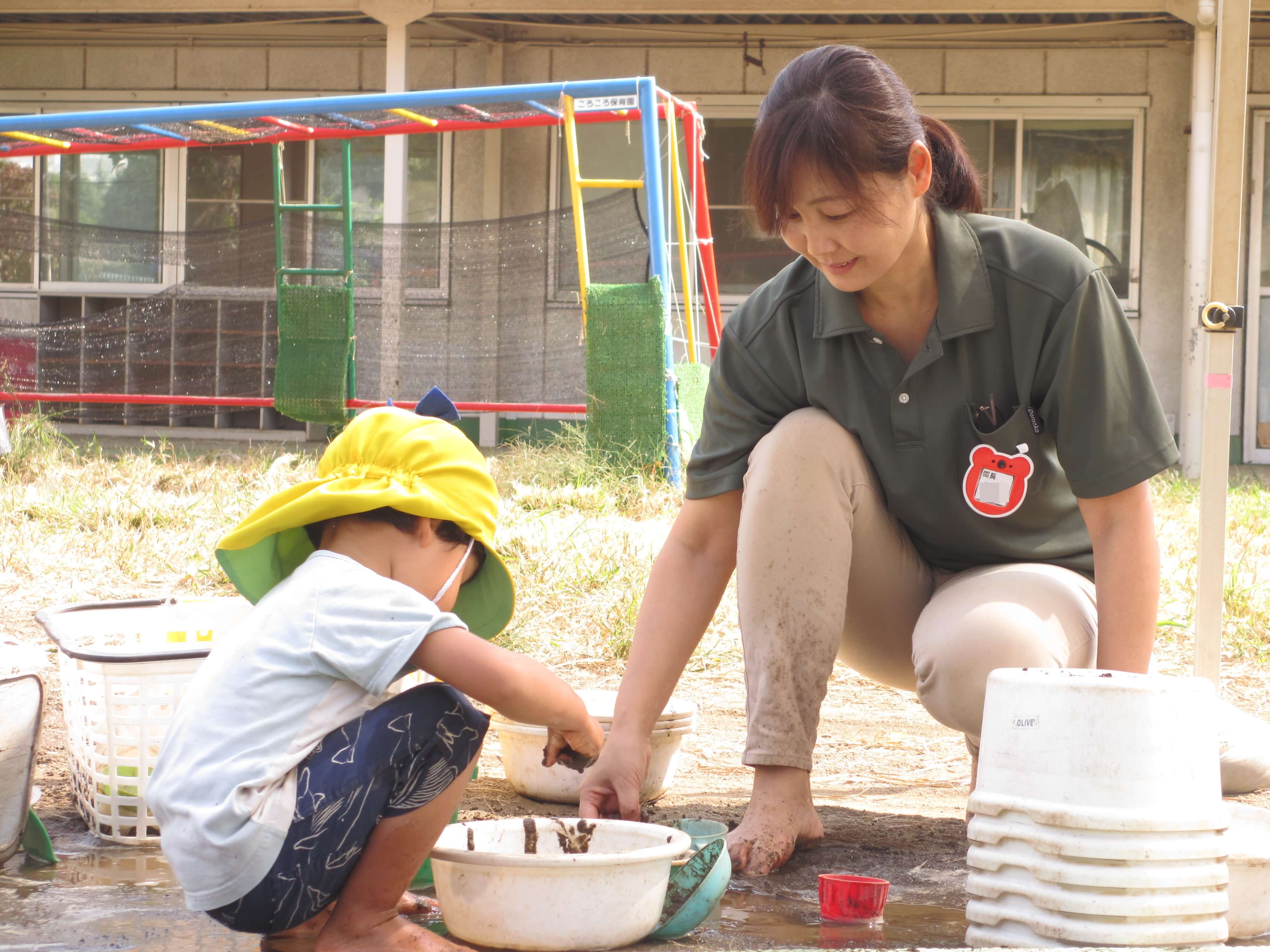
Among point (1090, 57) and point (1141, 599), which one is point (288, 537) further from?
point (1090, 57)

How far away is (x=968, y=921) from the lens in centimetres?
159

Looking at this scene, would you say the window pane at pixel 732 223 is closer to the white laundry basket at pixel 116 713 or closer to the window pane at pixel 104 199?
the window pane at pixel 104 199

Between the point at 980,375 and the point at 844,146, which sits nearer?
the point at 844,146

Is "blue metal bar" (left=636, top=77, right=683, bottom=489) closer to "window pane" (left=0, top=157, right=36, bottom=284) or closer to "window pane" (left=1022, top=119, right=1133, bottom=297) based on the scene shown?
"window pane" (left=1022, top=119, right=1133, bottom=297)

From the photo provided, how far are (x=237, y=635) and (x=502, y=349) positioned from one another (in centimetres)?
628

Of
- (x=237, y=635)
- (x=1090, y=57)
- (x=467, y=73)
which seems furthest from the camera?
(x=467, y=73)

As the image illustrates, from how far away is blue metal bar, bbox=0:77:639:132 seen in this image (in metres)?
6.03

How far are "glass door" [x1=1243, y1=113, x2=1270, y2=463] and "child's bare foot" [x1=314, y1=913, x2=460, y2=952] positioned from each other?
775 cm

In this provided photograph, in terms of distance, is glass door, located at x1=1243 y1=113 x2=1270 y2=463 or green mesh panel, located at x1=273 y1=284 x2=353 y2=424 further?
glass door, located at x1=1243 y1=113 x2=1270 y2=463

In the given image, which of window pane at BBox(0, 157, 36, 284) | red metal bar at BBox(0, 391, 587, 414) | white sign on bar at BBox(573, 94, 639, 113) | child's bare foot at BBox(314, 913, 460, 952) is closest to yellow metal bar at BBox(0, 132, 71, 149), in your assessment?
red metal bar at BBox(0, 391, 587, 414)

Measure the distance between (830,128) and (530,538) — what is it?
2.75m

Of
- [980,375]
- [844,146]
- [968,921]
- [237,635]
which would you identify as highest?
[844,146]

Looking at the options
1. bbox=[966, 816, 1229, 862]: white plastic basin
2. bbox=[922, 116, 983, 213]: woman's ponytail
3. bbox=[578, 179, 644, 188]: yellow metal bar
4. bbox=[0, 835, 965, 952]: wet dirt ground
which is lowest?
bbox=[0, 835, 965, 952]: wet dirt ground

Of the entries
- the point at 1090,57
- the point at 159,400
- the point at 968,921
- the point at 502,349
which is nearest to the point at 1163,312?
the point at 1090,57
